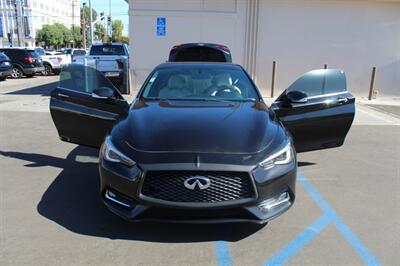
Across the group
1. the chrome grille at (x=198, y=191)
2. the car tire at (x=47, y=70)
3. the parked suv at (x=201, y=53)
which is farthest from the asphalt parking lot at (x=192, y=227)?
the car tire at (x=47, y=70)

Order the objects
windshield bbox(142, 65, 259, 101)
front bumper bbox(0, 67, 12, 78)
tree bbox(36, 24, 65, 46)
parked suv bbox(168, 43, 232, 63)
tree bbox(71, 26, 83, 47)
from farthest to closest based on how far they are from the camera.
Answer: tree bbox(71, 26, 83, 47) → tree bbox(36, 24, 65, 46) → front bumper bbox(0, 67, 12, 78) → parked suv bbox(168, 43, 232, 63) → windshield bbox(142, 65, 259, 101)

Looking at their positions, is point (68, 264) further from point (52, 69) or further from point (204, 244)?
point (52, 69)

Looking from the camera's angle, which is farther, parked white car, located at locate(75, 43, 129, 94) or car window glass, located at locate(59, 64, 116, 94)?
parked white car, located at locate(75, 43, 129, 94)

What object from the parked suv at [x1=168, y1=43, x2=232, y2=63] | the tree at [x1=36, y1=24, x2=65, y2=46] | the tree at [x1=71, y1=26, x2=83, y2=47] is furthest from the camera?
the tree at [x1=71, y1=26, x2=83, y2=47]

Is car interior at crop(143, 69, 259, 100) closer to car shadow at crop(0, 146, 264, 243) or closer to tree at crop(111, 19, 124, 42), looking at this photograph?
car shadow at crop(0, 146, 264, 243)

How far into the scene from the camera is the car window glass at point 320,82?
198 inches

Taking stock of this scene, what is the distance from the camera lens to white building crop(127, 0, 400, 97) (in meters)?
13.1

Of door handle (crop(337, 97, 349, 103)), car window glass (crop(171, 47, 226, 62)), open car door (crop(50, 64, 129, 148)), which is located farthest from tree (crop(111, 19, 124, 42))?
door handle (crop(337, 97, 349, 103))

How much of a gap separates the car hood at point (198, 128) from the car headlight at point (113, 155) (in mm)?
108

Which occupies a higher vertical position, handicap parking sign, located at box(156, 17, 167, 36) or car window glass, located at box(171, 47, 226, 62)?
handicap parking sign, located at box(156, 17, 167, 36)

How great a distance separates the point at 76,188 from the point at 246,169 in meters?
2.48

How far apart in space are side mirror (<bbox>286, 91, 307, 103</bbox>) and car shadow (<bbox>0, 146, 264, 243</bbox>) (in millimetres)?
1723

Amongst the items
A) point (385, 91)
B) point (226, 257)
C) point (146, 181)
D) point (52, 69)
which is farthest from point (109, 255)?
point (52, 69)

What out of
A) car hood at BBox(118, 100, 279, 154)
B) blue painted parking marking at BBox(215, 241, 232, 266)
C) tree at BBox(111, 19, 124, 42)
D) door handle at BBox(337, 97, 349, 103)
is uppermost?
tree at BBox(111, 19, 124, 42)
